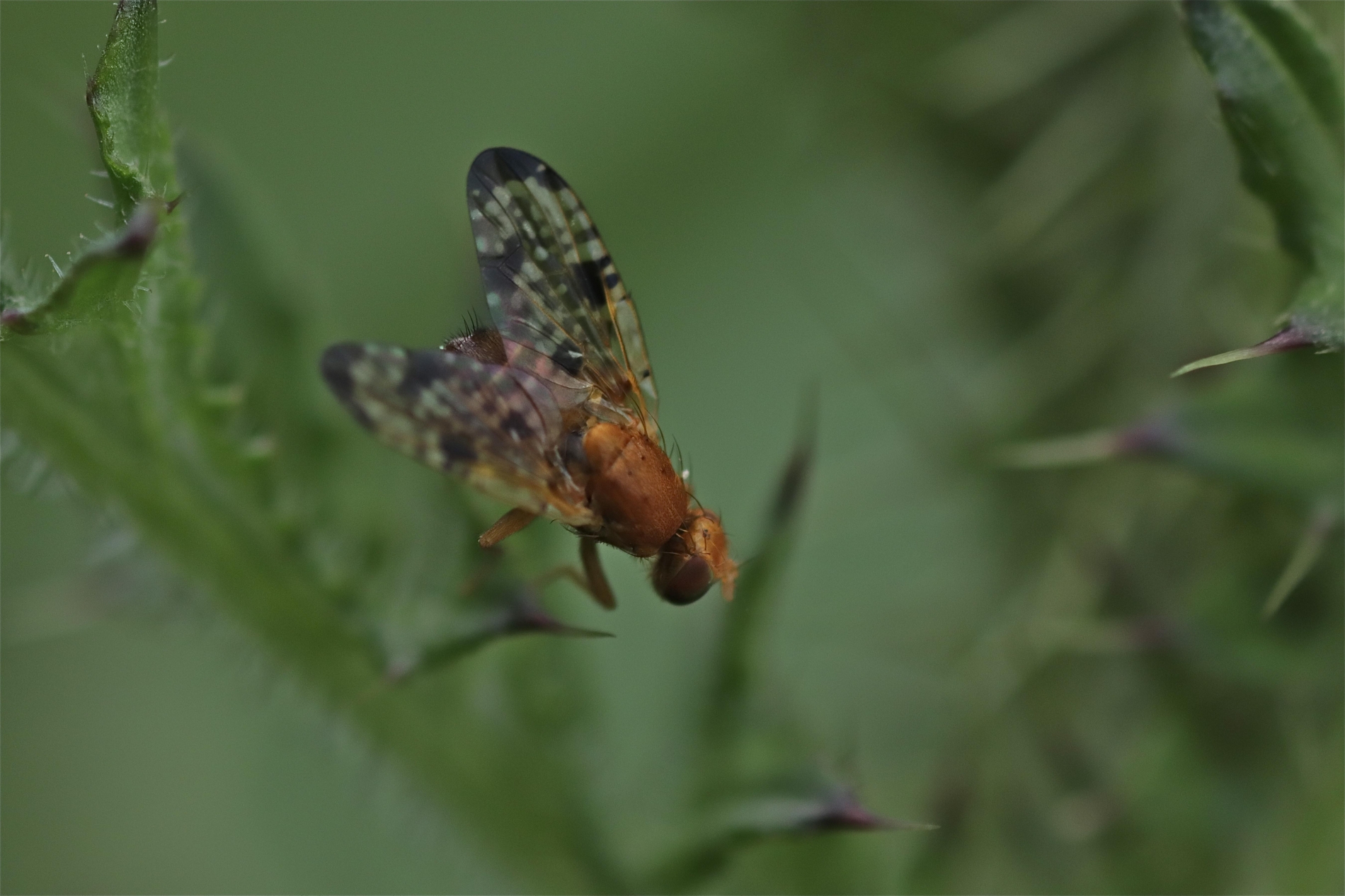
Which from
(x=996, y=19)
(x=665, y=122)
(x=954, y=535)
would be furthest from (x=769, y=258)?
→ (x=996, y=19)

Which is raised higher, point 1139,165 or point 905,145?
point 905,145

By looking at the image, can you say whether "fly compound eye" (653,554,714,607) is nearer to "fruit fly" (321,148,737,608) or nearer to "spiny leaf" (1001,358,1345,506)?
"fruit fly" (321,148,737,608)

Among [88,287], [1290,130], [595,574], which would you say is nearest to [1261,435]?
[1290,130]

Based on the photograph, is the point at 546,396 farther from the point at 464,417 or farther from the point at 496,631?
the point at 496,631

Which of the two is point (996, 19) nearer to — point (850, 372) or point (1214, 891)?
point (850, 372)

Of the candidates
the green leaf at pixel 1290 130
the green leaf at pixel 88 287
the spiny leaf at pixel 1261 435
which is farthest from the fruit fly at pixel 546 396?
the green leaf at pixel 1290 130

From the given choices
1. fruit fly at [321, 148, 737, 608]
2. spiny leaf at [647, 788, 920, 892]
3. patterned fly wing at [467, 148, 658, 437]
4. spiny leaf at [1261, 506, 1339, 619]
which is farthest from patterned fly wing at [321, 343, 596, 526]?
spiny leaf at [1261, 506, 1339, 619]

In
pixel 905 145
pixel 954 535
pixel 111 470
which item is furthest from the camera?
pixel 954 535
